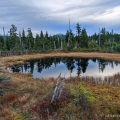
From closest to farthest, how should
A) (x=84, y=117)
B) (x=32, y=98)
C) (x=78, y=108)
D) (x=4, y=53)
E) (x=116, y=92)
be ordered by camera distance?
(x=84, y=117)
(x=78, y=108)
(x=32, y=98)
(x=116, y=92)
(x=4, y=53)

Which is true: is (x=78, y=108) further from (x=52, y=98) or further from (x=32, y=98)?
(x=32, y=98)

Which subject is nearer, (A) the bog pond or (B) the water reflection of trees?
(A) the bog pond

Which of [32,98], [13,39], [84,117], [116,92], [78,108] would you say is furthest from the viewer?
[13,39]

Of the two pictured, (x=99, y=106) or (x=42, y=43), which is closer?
(x=99, y=106)

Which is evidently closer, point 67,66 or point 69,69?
point 69,69

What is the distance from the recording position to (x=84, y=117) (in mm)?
6523

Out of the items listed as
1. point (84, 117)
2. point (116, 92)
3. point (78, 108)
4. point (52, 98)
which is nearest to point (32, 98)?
point (52, 98)

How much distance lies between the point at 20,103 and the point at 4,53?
1486 inches

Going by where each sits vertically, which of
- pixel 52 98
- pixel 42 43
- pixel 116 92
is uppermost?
pixel 42 43

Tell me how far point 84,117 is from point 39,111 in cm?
222

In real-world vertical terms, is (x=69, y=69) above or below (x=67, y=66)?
below

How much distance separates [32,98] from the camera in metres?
8.25

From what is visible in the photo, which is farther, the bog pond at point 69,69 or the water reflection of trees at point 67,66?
the water reflection of trees at point 67,66

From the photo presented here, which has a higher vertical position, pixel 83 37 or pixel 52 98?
pixel 83 37
